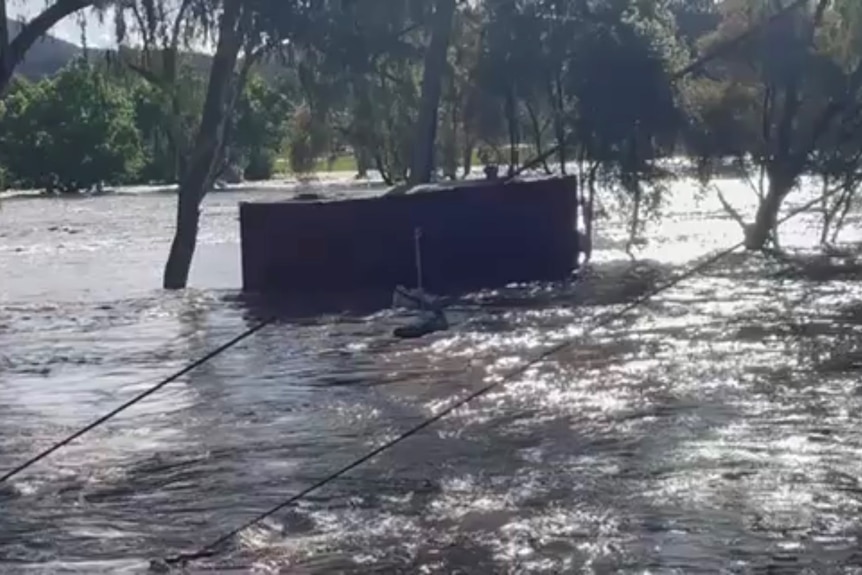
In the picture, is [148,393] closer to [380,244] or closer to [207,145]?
[380,244]

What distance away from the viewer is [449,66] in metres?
41.1

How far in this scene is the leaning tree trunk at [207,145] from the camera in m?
31.4

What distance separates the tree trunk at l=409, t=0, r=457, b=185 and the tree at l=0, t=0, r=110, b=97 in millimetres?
9364

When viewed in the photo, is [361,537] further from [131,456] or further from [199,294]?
[199,294]

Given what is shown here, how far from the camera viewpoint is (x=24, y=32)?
25.0 metres

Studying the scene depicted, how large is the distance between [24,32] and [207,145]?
24.2ft

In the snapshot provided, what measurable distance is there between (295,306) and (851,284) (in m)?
6.45

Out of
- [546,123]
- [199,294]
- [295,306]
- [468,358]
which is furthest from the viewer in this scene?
[546,123]

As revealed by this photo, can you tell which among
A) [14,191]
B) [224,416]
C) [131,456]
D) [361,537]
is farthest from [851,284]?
[14,191]

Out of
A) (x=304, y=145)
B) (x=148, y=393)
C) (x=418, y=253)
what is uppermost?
(x=148, y=393)

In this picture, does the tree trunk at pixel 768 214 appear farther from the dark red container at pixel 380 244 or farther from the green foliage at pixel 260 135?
the green foliage at pixel 260 135

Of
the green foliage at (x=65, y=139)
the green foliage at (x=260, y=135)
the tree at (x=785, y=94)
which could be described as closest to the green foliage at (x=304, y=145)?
the green foliage at (x=260, y=135)

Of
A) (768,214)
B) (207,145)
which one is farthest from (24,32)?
(768,214)

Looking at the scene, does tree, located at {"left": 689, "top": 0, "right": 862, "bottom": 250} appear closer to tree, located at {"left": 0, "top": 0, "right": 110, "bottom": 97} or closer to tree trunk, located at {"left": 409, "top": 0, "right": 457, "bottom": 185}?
tree trunk, located at {"left": 409, "top": 0, "right": 457, "bottom": 185}
